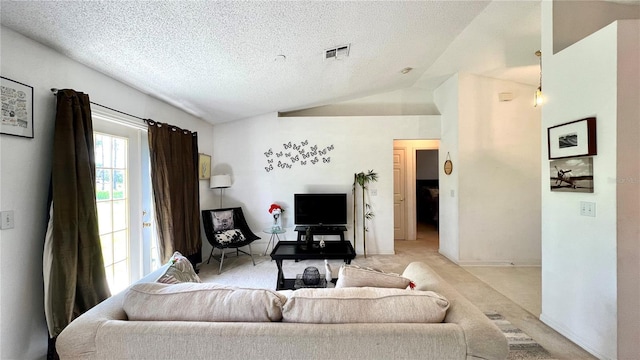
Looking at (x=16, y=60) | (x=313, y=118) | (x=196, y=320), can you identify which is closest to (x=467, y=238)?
(x=313, y=118)

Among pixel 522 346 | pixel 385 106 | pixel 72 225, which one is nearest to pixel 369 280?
pixel 522 346

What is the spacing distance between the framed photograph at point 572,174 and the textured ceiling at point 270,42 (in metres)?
1.49

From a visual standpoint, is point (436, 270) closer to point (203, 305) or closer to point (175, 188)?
point (203, 305)

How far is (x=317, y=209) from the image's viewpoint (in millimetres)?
4129

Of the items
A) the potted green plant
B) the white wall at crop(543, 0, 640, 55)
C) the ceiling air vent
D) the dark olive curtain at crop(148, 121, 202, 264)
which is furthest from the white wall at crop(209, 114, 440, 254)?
the white wall at crop(543, 0, 640, 55)

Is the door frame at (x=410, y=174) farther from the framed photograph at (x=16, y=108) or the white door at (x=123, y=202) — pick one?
the framed photograph at (x=16, y=108)

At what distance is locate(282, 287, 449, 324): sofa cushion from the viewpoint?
1024 mm

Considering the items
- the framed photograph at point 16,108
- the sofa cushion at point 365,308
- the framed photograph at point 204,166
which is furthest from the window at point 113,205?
the sofa cushion at point 365,308

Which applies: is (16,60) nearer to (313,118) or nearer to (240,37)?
(240,37)

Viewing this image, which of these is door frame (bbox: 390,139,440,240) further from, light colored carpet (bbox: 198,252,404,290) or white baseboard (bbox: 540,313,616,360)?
white baseboard (bbox: 540,313,616,360)

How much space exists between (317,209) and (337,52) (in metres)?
2.43

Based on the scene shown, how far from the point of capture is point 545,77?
6.97 ft

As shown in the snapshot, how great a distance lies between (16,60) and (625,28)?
3850mm

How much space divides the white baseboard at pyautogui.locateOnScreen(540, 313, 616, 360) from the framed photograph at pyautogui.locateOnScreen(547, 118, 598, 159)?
1377 millimetres
